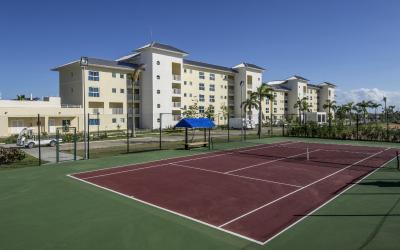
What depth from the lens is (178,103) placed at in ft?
218

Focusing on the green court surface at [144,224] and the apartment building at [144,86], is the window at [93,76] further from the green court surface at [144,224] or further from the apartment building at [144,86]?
the green court surface at [144,224]

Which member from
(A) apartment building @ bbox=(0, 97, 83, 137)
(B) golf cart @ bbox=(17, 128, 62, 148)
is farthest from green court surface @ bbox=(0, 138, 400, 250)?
(A) apartment building @ bbox=(0, 97, 83, 137)

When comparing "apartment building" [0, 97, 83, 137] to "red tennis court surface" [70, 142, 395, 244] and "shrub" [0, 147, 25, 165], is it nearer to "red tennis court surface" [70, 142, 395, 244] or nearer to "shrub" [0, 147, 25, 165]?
"shrub" [0, 147, 25, 165]

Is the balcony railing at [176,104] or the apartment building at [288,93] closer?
the balcony railing at [176,104]

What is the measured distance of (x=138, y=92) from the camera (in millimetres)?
62562

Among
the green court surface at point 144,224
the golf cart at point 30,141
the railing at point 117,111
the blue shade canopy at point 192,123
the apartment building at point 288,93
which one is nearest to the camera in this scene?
the green court surface at point 144,224

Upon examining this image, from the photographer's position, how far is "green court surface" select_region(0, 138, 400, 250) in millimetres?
7273

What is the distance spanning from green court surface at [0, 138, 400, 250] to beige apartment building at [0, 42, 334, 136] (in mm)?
29309

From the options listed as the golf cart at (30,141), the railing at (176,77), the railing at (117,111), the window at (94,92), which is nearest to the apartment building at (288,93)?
the railing at (176,77)

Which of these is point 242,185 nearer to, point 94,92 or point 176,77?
point 94,92

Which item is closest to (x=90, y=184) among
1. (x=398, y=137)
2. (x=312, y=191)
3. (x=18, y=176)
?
(x=18, y=176)

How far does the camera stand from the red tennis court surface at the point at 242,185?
9180 millimetres

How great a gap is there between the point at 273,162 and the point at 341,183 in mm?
5971

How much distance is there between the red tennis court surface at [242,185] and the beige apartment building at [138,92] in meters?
24.6
